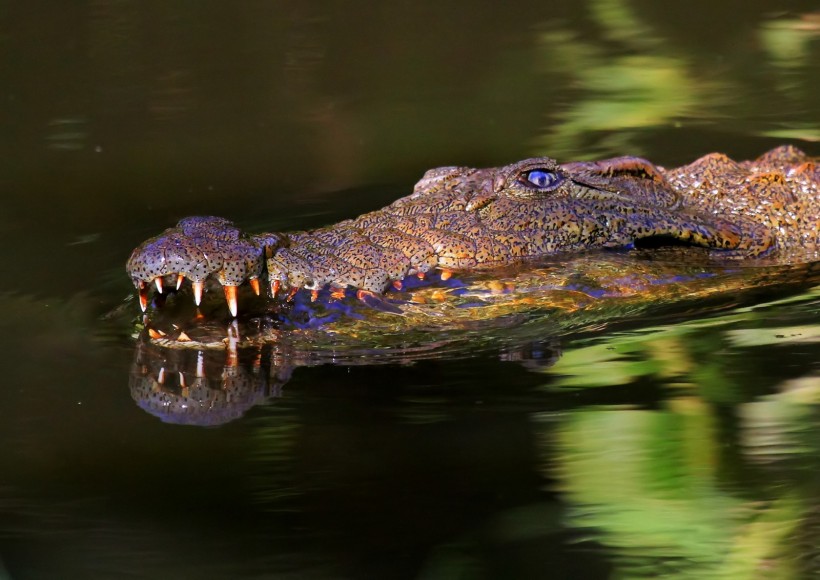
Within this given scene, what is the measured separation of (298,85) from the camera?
34.9ft

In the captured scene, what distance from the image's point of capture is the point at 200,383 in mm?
4957

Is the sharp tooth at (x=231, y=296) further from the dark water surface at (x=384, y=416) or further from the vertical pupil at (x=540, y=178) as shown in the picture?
the vertical pupil at (x=540, y=178)

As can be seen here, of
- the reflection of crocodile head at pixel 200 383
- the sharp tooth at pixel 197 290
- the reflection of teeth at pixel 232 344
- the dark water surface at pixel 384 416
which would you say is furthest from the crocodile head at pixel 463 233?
the dark water surface at pixel 384 416

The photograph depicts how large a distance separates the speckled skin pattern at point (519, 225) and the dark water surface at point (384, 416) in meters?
0.46

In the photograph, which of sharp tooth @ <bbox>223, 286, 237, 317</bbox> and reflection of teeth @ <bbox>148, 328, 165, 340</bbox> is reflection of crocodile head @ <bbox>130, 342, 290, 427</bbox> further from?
sharp tooth @ <bbox>223, 286, 237, 317</bbox>

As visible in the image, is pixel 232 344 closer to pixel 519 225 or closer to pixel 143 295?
pixel 143 295

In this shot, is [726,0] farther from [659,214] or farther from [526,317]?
[526,317]

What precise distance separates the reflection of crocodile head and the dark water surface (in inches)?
0.9

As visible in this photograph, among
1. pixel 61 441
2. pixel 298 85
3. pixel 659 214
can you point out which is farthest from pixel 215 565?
pixel 298 85

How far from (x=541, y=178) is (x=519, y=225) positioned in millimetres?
286

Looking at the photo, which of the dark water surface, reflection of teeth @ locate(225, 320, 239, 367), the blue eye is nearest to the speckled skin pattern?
the blue eye

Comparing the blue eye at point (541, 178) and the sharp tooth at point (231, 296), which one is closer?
the sharp tooth at point (231, 296)

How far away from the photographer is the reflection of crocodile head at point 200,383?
4746 millimetres

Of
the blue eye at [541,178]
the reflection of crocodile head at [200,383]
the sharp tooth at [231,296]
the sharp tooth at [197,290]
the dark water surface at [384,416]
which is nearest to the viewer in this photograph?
the dark water surface at [384,416]
